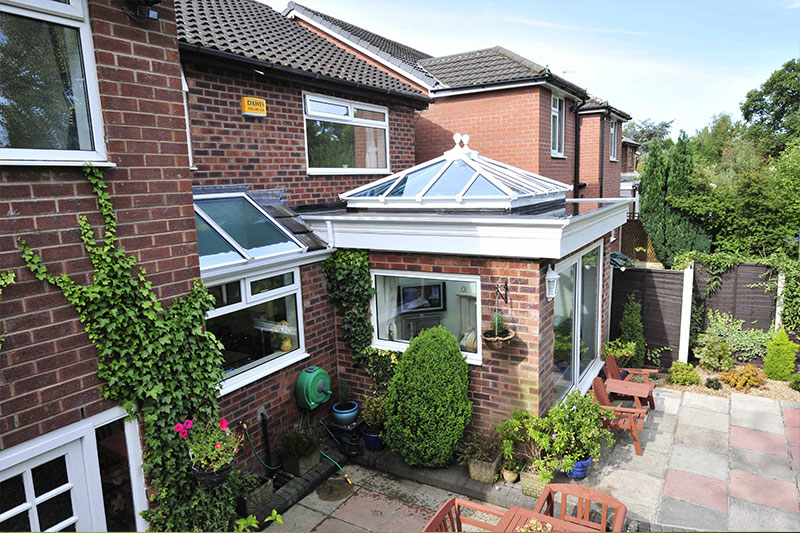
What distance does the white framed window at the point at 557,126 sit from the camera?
1267 centimetres

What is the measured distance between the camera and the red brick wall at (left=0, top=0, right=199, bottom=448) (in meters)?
3.25

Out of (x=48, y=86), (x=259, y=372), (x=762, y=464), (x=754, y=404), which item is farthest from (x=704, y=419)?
(x=48, y=86)

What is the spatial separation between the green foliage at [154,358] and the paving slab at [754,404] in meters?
8.62

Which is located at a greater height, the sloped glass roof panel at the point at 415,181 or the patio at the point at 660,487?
the sloped glass roof panel at the point at 415,181

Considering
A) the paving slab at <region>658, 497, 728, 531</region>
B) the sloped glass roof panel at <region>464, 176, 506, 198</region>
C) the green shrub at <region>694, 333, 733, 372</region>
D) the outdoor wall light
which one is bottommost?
the paving slab at <region>658, 497, 728, 531</region>

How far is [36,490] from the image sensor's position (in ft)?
11.6

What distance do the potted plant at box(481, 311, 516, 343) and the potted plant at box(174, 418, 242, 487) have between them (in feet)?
11.2

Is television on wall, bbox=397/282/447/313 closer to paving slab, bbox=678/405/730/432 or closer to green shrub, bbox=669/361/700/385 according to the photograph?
paving slab, bbox=678/405/730/432

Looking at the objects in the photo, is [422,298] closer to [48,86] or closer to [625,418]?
[625,418]

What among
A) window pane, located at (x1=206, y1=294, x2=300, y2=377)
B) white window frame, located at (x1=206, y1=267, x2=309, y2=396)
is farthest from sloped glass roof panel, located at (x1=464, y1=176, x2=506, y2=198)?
window pane, located at (x1=206, y1=294, x2=300, y2=377)

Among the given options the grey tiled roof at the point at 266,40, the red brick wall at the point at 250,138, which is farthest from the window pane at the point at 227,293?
the grey tiled roof at the point at 266,40

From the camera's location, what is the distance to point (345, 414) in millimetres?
7191

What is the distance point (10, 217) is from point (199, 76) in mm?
4355

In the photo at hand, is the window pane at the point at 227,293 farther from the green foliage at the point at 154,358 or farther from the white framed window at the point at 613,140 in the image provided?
the white framed window at the point at 613,140
